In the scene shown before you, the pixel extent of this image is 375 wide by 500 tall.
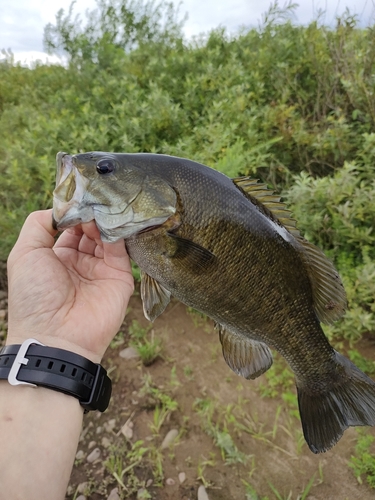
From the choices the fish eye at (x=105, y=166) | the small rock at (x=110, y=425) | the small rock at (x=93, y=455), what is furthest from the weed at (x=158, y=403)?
the fish eye at (x=105, y=166)

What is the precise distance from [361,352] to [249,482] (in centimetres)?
122

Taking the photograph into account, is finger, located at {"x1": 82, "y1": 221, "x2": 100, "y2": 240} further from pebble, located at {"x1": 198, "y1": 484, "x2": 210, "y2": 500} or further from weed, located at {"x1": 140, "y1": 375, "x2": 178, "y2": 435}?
pebble, located at {"x1": 198, "y1": 484, "x2": 210, "y2": 500}

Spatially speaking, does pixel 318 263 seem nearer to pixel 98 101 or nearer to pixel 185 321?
pixel 185 321

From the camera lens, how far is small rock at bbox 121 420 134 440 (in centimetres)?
257

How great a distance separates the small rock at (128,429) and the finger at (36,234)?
1503mm

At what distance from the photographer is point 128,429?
102 inches

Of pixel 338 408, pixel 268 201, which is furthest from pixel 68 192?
pixel 338 408

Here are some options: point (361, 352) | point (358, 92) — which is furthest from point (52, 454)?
point (358, 92)

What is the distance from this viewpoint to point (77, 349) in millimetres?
1645

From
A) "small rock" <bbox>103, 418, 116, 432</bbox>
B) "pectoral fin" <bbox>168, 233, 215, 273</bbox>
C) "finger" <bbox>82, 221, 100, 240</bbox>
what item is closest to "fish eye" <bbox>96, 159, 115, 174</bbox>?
"finger" <bbox>82, 221, 100, 240</bbox>

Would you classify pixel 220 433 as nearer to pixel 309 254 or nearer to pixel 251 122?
pixel 309 254

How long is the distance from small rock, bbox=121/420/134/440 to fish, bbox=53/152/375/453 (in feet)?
4.56

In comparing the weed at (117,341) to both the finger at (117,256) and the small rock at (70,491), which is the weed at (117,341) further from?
the finger at (117,256)

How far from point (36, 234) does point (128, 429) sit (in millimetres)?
1594
